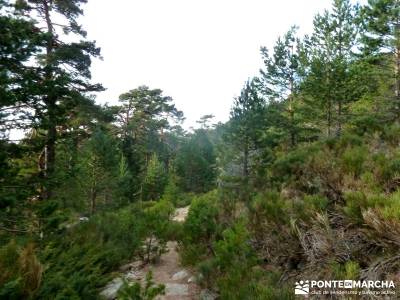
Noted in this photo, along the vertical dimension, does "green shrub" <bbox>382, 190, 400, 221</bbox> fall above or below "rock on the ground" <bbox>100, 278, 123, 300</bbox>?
above

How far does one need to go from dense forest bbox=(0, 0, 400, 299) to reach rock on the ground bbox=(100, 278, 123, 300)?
243 mm

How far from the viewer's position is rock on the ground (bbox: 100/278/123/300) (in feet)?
19.8

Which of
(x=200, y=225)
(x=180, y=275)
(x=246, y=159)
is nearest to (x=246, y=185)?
(x=246, y=159)

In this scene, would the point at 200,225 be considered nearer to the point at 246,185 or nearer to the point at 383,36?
the point at 246,185

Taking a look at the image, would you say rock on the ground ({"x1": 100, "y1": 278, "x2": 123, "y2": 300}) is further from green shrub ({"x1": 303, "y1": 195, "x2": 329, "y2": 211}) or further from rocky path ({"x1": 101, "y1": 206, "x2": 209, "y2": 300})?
green shrub ({"x1": 303, "y1": 195, "x2": 329, "y2": 211})

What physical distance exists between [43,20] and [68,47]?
70.3 inches

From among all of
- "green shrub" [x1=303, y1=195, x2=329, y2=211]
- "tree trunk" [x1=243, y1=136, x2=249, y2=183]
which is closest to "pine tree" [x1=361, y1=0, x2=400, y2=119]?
"tree trunk" [x1=243, y1=136, x2=249, y2=183]

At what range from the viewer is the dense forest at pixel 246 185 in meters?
4.54

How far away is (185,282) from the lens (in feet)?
Result: 23.2

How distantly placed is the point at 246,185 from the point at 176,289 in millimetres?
6425

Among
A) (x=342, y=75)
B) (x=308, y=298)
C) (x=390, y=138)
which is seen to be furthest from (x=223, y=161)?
(x=308, y=298)

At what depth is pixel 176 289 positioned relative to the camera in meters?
6.64

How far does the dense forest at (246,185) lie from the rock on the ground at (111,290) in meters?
A: 0.24

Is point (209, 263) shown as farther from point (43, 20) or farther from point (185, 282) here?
point (43, 20)
